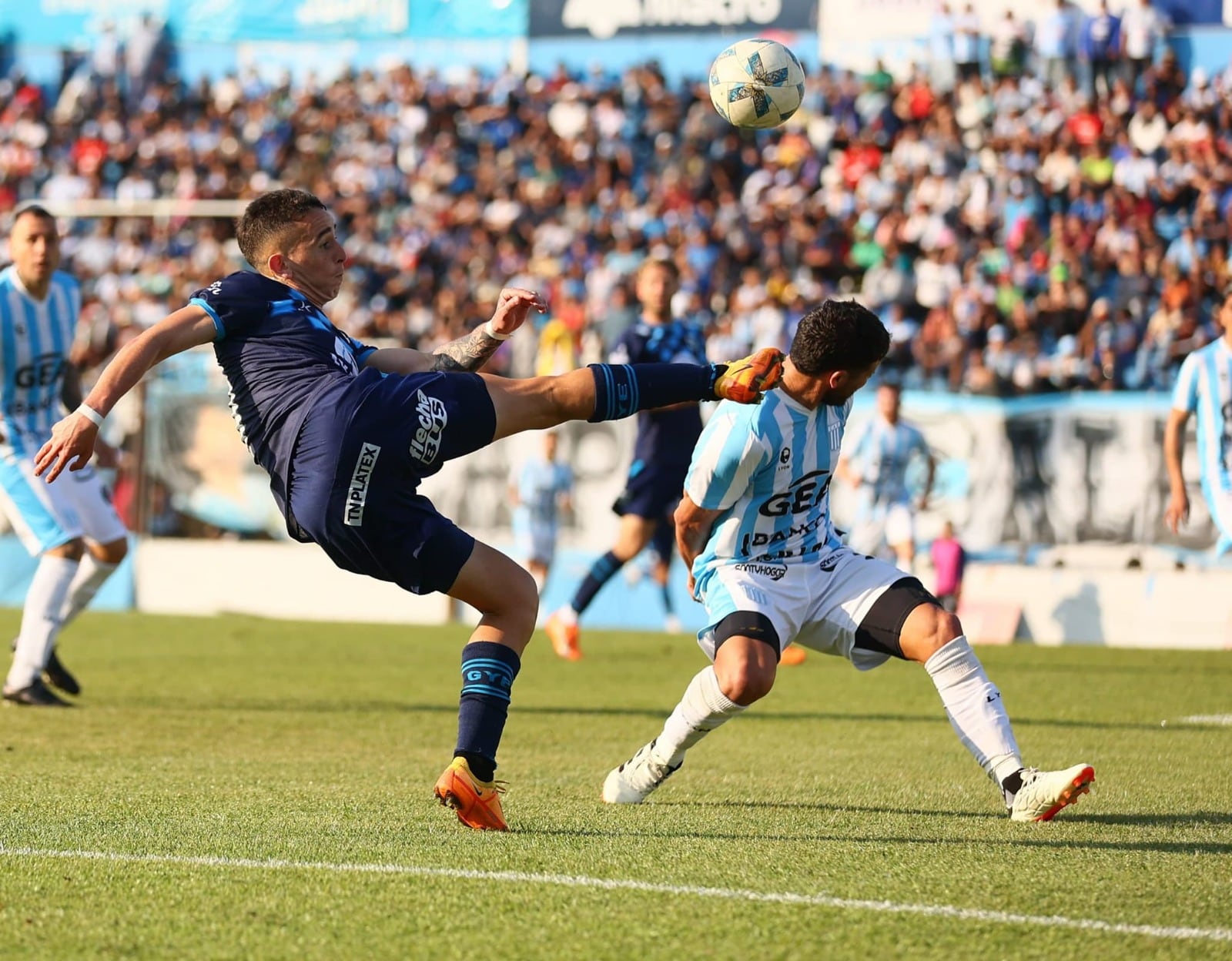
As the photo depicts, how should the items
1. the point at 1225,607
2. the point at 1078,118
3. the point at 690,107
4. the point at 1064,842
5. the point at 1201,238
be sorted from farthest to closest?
the point at 690,107
the point at 1078,118
the point at 1201,238
the point at 1225,607
the point at 1064,842

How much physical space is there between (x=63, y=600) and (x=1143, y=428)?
32.3ft

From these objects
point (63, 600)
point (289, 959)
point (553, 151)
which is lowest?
point (63, 600)

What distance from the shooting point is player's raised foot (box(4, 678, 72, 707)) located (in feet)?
30.8

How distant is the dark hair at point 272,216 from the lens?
226 inches

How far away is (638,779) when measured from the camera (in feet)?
19.7

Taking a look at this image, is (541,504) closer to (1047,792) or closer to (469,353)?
(469,353)

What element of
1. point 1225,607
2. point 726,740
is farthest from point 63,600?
point 1225,607

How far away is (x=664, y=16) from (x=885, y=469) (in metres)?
15.1

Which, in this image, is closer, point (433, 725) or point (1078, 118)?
point (433, 725)

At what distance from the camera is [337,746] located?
7.93 meters

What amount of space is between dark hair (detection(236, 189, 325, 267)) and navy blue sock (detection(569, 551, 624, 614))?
651 centimetres

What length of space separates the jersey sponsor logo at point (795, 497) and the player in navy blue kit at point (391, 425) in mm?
934

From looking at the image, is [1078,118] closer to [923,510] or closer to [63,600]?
[923,510]

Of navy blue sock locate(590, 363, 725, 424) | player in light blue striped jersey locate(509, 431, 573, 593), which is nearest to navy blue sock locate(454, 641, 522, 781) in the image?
navy blue sock locate(590, 363, 725, 424)
